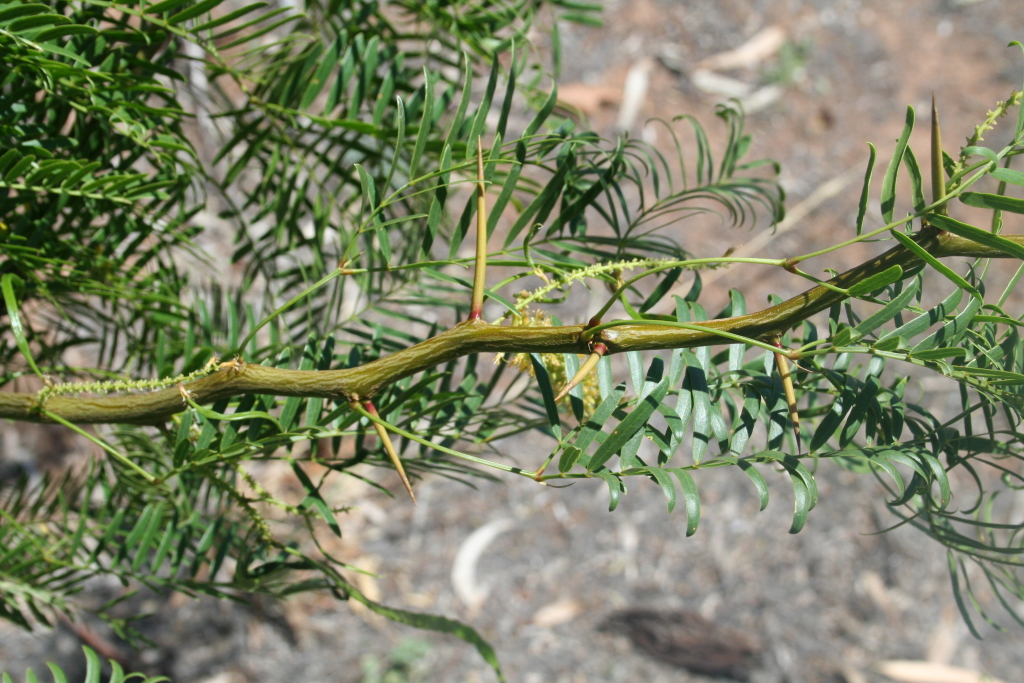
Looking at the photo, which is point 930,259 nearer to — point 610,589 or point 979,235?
point 979,235

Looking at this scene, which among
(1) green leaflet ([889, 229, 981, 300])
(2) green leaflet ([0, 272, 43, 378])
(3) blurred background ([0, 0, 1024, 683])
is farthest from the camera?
(3) blurred background ([0, 0, 1024, 683])

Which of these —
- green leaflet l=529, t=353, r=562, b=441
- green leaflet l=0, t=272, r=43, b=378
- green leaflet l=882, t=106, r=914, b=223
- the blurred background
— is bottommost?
the blurred background

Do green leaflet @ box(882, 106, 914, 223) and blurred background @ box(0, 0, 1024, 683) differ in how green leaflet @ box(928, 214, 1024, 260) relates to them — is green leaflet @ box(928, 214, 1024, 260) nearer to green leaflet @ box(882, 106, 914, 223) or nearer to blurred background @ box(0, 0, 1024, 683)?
green leaflet @ box(882, 106, 914, 223)

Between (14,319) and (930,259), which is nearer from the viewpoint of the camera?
(930,259)

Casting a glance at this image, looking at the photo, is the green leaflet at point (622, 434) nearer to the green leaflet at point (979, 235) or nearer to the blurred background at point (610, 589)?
the green leaflet at point (979, 235)

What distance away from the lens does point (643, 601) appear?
55.5 inches

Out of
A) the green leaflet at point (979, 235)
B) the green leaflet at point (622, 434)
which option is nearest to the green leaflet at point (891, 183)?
the green leaflet at point (979, 235)

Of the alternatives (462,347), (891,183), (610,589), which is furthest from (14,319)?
(610,589)

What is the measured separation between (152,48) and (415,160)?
9.7 inches

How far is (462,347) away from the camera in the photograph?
31 centimetres

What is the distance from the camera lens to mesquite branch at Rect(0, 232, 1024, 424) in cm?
29

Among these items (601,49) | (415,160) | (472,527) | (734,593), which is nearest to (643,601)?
(734,593)

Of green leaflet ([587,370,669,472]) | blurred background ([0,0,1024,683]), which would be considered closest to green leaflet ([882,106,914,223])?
green leaflet ([587,370,669,472])

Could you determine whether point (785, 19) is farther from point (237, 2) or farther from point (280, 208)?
point (280, 208)
